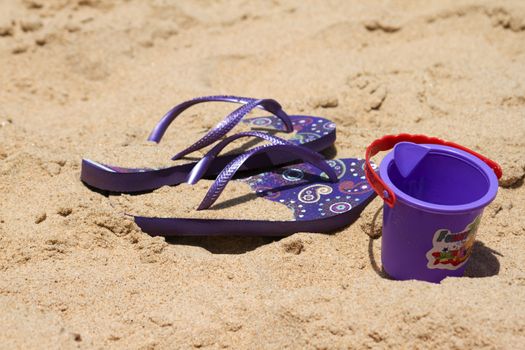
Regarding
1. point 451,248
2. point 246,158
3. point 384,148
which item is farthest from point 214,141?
point 451,248

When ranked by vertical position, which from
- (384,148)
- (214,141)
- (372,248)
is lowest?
(372,248)

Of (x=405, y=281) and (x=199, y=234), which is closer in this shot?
(x=405, y=281)

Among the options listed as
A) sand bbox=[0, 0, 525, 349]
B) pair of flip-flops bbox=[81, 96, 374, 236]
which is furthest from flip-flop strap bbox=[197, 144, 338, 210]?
sand bbox=[0, 0, 525, 349]

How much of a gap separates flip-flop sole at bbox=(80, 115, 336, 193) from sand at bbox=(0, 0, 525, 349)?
5 cm

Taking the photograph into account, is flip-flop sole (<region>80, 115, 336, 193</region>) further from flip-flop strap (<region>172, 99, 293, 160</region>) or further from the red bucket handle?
the red bucket handle

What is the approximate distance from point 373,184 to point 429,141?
225mm

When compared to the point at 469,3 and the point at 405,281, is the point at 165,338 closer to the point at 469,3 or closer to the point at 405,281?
the point at 405,281

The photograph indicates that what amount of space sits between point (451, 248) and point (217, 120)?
96 cm

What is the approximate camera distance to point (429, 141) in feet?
4.96

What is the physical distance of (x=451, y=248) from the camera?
4.39 ft

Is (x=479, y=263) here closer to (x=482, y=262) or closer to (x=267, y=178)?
(x=482, y=262)

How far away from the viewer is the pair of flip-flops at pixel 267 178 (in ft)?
5.16

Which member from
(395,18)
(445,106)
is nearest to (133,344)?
(445,106)

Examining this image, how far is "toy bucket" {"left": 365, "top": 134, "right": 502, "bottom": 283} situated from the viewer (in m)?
1.30
